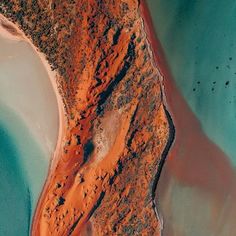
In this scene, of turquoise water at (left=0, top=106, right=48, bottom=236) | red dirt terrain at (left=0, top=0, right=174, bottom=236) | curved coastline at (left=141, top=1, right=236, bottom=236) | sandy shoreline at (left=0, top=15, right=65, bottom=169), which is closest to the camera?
sandy shoreline at (left=0, top=15, right=65, bottom=169)

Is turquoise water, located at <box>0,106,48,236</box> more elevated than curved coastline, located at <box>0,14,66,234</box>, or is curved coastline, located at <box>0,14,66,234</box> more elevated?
curved coastline, located at <box>0,14,66,234</box>

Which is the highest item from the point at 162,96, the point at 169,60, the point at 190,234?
the point at 169,60

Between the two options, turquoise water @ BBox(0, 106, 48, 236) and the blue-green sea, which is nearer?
the blue-green sea

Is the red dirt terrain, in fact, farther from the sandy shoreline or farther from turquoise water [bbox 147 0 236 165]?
turquoise water [bbox 147 0 236 165]

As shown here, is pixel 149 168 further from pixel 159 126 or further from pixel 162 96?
pixel 162 96

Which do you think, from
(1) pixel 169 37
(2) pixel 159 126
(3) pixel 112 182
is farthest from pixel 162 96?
(3) pixel 112 182

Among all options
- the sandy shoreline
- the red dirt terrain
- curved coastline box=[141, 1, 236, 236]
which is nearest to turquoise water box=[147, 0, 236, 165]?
curved coastline box=[141, 1, 236, 236]
